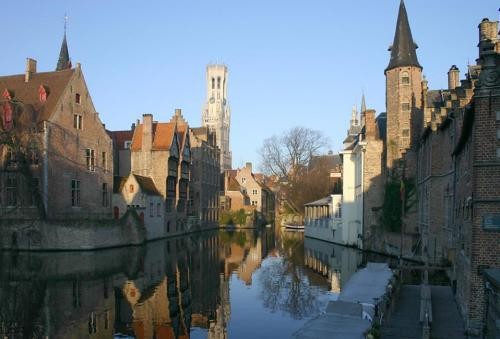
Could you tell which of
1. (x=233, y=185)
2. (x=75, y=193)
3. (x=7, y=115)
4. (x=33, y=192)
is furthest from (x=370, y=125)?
(x=233, y=185)

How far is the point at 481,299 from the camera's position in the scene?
1169cm

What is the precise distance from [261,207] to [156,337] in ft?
229

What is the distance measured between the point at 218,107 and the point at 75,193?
129 m

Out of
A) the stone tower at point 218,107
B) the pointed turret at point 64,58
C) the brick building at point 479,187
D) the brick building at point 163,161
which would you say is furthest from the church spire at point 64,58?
the stone tower at point 218,107

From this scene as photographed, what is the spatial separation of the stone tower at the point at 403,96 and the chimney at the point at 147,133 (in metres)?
23.7

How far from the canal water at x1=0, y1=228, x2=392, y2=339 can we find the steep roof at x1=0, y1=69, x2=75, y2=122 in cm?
1103

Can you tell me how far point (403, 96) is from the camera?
3506 cm

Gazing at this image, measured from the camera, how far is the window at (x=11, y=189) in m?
34.4

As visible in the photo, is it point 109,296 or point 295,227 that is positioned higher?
point 109,296

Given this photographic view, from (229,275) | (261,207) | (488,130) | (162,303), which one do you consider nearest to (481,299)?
(488,130)

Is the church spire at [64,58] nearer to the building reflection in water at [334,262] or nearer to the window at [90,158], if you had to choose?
the window at [90,158]

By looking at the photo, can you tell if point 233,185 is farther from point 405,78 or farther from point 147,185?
point 405,78

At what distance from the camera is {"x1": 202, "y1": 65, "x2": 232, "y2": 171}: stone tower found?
6289 inches

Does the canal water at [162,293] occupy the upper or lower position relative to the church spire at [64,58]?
lower
